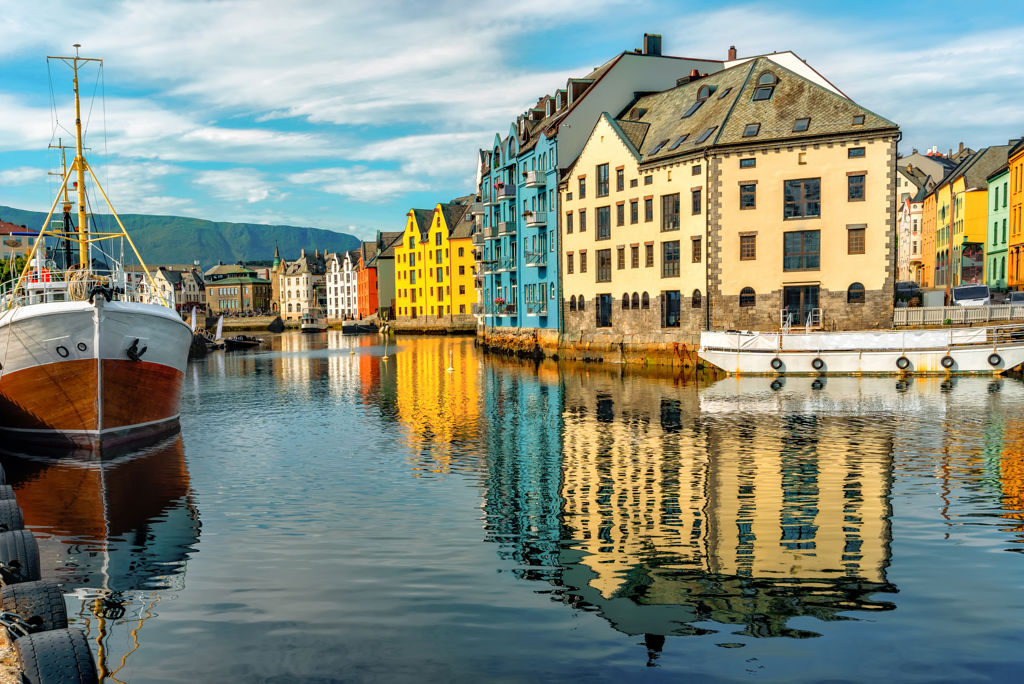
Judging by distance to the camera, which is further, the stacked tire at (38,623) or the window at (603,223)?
the window at (603,223)

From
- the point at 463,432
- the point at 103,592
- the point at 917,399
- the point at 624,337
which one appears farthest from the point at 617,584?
the point at 624,337

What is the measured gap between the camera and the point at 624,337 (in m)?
57.7

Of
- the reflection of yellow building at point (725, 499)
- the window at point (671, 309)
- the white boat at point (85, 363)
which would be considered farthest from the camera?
the window at point (671, 309)

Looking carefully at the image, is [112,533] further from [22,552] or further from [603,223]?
[603,223]

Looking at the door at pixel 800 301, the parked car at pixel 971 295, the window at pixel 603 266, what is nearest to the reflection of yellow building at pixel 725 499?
the door at pixel 800 301

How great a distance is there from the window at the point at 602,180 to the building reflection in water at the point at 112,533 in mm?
42280

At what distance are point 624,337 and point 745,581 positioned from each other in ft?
150

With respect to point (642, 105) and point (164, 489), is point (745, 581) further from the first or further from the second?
point (642, 105)

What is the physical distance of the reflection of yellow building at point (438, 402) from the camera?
26.6 metres

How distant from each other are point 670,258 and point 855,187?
12.5m

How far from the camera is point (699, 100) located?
56.9 meters

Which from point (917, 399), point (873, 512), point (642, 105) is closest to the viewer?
point (873, 512)

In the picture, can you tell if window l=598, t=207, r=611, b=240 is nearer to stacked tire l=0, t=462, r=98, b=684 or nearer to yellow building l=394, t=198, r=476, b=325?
stacked tire l=0, t=462, r=98, b=684

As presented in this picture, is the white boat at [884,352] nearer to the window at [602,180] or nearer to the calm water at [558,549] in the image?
the calm water at [558,549]
